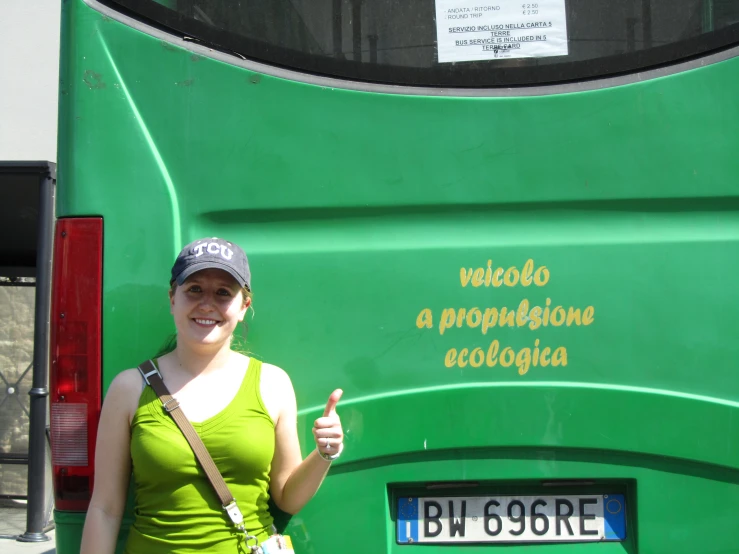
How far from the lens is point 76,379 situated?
7.64ft

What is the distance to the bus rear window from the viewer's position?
93.0 inches

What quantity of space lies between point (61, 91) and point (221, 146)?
551mm

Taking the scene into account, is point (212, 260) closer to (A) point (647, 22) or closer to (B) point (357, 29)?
(B) point (357, 29)

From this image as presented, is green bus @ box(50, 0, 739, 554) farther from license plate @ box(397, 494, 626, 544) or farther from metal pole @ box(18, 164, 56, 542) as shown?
metal pole @ box(18, 164, 56, 542)

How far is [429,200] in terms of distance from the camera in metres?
2.34

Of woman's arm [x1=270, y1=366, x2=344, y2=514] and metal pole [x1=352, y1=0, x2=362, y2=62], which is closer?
woman's arm [x1=270, y1=366, x2=344, y2=514]

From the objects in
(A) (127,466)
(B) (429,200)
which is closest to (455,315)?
(B) (429,200)

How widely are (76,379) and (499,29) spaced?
167 cm

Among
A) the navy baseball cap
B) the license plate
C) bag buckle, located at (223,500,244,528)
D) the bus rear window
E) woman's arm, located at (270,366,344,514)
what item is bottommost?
the license plate

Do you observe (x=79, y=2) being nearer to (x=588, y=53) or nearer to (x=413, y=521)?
(x=588, y=53)

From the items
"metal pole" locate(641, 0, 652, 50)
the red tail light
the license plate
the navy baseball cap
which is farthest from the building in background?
"metal pole" locate(641, 0, 652, 50)

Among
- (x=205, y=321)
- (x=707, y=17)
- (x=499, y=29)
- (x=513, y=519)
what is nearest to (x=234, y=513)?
(x=205, y=321)

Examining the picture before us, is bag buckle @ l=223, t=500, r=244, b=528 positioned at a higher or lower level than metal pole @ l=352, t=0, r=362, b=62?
lower

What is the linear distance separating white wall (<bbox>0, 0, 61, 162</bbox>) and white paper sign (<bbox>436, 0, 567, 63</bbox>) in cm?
574
